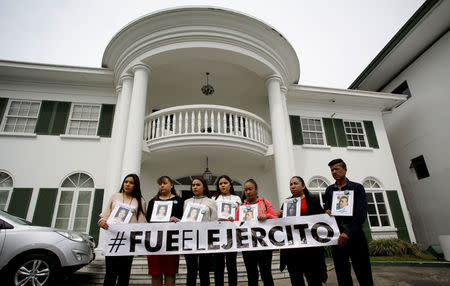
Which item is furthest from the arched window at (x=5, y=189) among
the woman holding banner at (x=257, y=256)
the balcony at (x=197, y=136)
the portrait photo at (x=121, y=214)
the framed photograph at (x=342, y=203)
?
the framed photograph at (x=342, y=203)

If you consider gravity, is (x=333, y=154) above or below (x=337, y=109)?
below

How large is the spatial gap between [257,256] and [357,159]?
9.57 meters

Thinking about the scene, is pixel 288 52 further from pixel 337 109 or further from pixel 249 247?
pixel 249 247

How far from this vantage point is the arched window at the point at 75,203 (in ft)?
27.3

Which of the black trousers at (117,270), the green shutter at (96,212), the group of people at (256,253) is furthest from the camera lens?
the green shutter at (96,212)

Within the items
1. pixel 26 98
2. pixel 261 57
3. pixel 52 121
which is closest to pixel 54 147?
pixel 52 121

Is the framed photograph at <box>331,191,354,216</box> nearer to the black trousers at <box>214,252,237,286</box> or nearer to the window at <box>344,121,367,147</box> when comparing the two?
the black trousers at <box>214,252,237,286</box>

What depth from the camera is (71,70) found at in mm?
9523

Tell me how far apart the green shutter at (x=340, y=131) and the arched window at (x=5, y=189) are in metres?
12.9

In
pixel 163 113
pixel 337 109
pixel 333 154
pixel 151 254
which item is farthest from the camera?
pixel 337 109

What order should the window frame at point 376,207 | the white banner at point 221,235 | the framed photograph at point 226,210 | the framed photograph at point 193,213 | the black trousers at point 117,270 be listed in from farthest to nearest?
1. the window frame at point 376,207
2. the framed photograph at point 226,210
3. the framed photograph at point 193,213
4. the white banner at point 221,235
5. the black trousers at point 117,270

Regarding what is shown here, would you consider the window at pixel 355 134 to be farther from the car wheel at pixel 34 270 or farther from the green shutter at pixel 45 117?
the green shutter at pixel 45 117

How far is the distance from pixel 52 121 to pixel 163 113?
448 centimetres

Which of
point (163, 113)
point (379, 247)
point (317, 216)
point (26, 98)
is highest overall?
point (26, 98)
